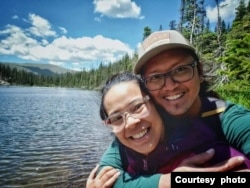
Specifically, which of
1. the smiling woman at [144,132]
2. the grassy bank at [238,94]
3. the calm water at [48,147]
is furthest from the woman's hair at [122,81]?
the grassy bank at [238,94]

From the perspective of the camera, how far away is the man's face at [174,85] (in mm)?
859

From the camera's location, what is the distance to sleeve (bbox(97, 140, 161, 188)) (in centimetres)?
82

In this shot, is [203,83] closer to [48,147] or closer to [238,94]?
[238,94]

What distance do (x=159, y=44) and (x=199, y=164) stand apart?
0.33 m

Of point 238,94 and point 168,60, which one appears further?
point 238,94

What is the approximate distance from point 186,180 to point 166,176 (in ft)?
0.20

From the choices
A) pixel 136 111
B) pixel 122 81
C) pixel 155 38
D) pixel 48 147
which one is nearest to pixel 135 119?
pixel 136 111

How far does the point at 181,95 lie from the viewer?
868 millimetres

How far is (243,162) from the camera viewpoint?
78 cm

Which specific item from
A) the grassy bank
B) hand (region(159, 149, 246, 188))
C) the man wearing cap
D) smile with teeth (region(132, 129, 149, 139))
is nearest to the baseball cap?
the man wearing cap

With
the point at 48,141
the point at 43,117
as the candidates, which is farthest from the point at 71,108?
the point at 48,141

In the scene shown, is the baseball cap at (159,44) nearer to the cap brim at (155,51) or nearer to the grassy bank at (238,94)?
the cap brim at (155,51)

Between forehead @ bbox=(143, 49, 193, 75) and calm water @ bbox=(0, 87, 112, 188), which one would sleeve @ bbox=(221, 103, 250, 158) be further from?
calm water @ bbox=(0, 87, 112, 188)

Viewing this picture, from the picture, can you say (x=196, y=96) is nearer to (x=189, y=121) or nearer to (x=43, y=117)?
(x=189, y=121)
